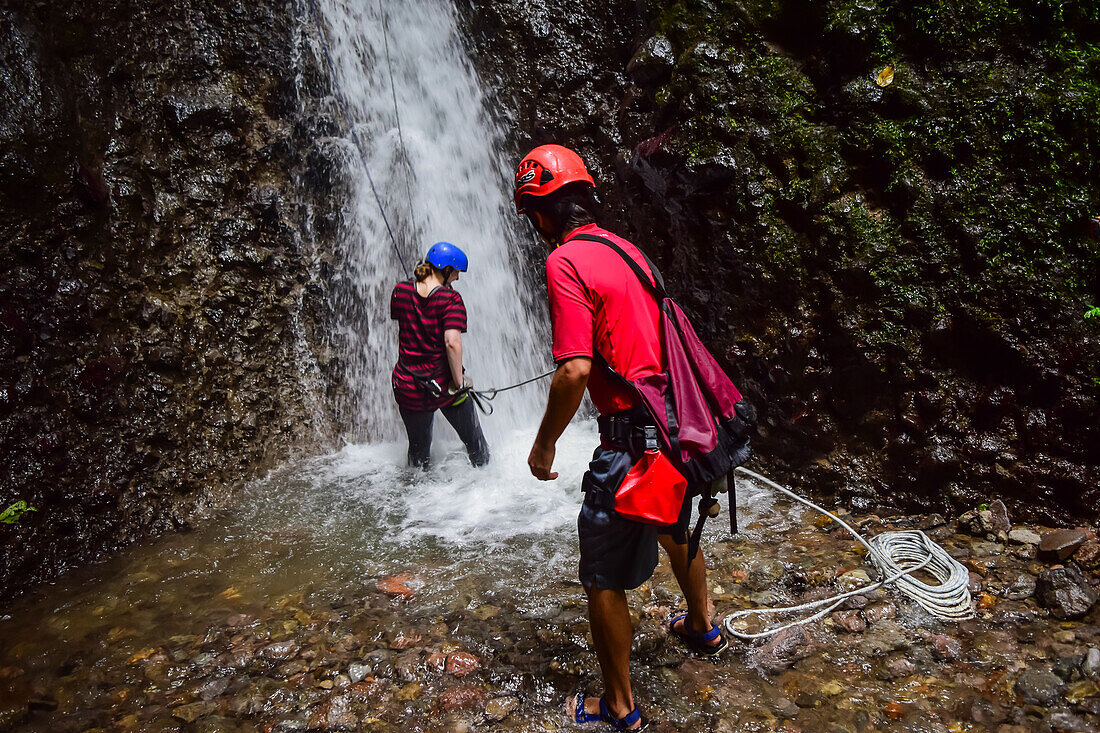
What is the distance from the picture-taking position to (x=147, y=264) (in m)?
5.68

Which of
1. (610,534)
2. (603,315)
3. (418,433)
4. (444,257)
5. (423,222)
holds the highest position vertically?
(423,222)

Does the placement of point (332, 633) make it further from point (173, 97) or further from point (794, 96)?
point (173, 97)

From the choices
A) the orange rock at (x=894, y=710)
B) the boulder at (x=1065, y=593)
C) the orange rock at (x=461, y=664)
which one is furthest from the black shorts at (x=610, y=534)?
the boulder at (x=1065, y=593)

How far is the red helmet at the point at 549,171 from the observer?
7.70ft

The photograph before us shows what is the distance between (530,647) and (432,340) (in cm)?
277

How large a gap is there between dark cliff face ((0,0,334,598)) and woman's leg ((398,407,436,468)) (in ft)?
5.19

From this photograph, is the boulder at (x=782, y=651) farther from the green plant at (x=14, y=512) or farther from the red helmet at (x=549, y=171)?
the green plant at (x=14, y=512)

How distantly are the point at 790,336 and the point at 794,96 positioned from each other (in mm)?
2044

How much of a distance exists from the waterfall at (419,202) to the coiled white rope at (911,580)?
164 inches

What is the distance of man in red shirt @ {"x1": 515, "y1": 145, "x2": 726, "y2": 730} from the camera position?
2.15 meters

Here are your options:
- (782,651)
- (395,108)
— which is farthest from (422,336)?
(395,108)

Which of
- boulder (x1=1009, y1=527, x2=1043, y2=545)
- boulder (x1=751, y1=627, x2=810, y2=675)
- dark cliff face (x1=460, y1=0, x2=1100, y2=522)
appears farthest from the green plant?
boulder (x1=1009, y1=527, x2=1043, y2=545)

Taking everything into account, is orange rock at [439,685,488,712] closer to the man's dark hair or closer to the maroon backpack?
the maroon backpack

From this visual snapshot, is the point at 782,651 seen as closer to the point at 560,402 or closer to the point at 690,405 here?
the point at 690,405
